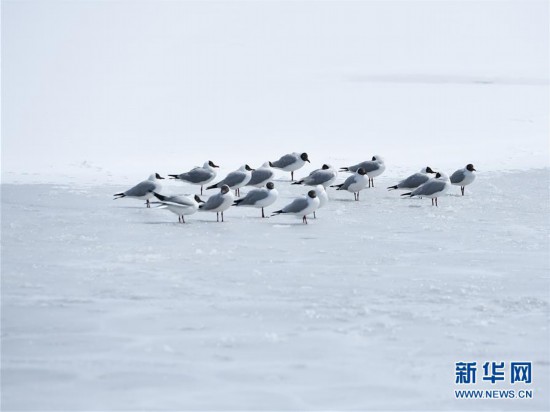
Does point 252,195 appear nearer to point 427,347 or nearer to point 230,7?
point 427,347

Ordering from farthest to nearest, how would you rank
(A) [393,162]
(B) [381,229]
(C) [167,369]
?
1. (A) [393,162]
2. (B) [381,229]
3. (C) [167,369]

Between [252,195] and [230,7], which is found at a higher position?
[230,7]

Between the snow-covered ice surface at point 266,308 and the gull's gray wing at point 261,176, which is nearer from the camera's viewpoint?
the snow-covered ice surface at point 266,308

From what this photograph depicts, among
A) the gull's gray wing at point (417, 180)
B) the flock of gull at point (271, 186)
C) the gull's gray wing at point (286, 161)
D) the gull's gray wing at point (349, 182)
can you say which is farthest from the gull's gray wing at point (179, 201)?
the gull's gray wing at point (286, 161)

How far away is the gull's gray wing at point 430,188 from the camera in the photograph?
15188 mm

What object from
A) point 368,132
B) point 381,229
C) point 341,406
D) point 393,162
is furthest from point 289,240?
point 368,132

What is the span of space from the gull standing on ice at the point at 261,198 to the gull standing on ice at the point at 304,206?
43 centimetres

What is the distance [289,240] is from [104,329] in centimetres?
453

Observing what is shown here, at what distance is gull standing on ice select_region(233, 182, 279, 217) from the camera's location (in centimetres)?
1405

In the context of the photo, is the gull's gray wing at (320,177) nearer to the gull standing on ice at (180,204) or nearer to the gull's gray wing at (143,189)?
the gull's gray wing at (143,189)

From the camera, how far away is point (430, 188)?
1525 cm

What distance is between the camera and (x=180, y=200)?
44.3 feet

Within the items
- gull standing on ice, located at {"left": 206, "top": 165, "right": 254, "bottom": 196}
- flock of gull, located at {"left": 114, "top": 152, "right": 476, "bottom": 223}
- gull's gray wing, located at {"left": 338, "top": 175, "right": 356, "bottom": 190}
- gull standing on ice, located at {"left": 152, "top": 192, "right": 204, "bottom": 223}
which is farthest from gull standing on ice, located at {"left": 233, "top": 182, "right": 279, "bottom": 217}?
gull's gray wing, located at {"left": 338, "top": 175, "right": 356, "bottom": 190}

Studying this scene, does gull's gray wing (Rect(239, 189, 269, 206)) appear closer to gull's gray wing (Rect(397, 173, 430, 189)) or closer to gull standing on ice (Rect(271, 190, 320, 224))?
gull standing on ice (Rect(271, 190, 320, 224))
